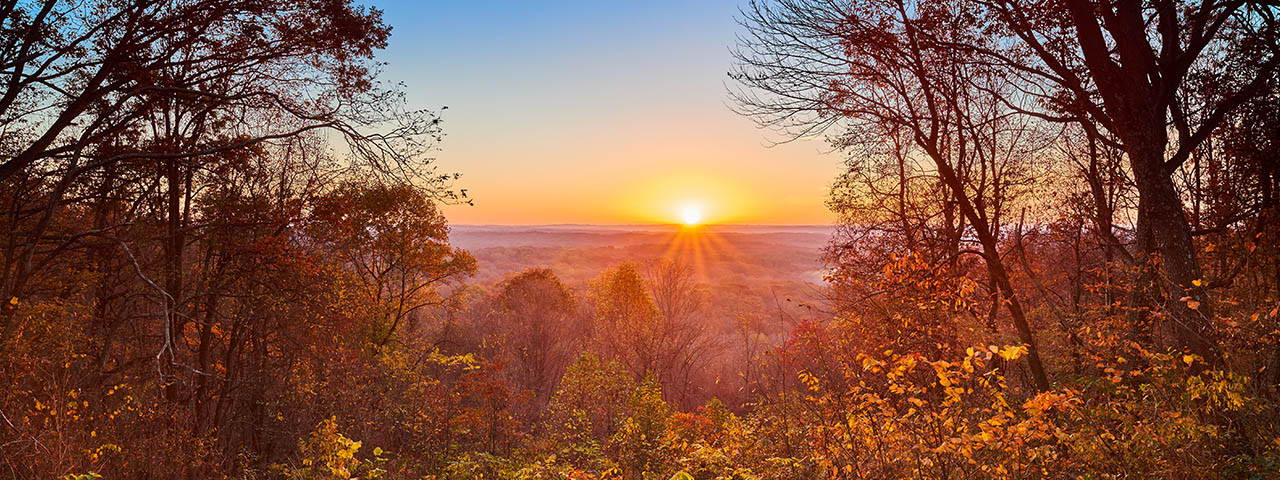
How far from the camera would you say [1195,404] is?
547 cm

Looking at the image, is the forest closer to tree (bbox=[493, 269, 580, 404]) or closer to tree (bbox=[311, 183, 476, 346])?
tree (bbox=[311, 183, 476, 346])

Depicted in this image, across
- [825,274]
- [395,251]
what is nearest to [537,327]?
[395,251]

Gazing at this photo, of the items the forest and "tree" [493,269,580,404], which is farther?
"tree" [493,269,580,404]

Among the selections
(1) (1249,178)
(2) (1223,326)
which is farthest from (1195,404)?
(1) (1249,178)

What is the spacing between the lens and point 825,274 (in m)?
9.36

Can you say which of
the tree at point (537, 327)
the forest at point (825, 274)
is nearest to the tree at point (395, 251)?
the forest at point (825, 274)

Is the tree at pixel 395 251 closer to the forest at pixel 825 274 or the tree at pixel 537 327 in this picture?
the forest at pixel 825 274

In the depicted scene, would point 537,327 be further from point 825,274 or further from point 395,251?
point 825,274

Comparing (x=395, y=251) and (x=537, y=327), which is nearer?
(x=395, y=251)

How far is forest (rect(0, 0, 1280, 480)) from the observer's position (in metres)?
5.82

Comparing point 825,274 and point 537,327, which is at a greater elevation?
point 825,274

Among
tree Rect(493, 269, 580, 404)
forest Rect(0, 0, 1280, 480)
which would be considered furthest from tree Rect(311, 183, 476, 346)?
tree Rect(493, 269, 580, 404)

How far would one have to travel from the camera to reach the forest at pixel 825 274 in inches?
229

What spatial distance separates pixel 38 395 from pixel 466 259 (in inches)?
587
